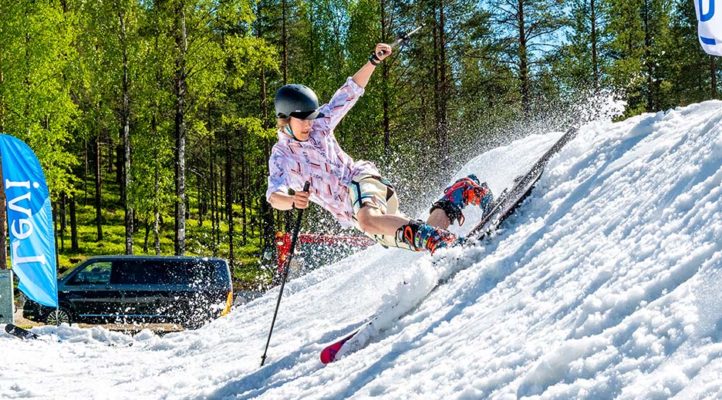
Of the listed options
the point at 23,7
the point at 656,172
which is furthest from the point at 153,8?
the point at 656,172

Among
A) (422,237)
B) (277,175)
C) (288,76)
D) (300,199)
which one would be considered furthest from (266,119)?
(422,237)

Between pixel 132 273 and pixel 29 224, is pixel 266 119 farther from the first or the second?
pixel 29 224

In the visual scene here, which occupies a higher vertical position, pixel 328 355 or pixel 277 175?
pixel 277 175

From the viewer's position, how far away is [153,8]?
2106 centimetres

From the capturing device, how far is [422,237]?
4793 millimetres

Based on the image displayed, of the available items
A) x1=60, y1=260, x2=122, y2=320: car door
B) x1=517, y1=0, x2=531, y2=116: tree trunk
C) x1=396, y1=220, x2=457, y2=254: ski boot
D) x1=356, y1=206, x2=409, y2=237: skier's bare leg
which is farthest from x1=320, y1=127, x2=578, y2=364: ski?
x1=517, y1=0, x2=531, y2=116: tree trunk

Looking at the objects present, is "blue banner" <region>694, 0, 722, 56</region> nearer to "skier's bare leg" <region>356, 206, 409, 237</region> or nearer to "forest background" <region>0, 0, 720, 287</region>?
"skier's bare leg" <region>356, 206, 409, 237</region>

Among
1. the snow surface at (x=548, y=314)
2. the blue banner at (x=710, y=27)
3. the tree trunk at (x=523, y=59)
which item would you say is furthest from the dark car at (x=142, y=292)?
the tree trunk at (x=523, y=59)

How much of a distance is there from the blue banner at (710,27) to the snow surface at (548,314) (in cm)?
83

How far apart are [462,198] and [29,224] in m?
7.85

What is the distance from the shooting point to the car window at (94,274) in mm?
16109

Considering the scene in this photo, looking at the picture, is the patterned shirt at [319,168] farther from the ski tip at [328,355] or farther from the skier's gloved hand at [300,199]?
the ski tip at [328,355]

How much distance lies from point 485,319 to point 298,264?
15.7 meters

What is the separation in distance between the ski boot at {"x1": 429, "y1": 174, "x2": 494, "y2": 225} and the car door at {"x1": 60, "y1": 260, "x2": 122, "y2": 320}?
1236cm
